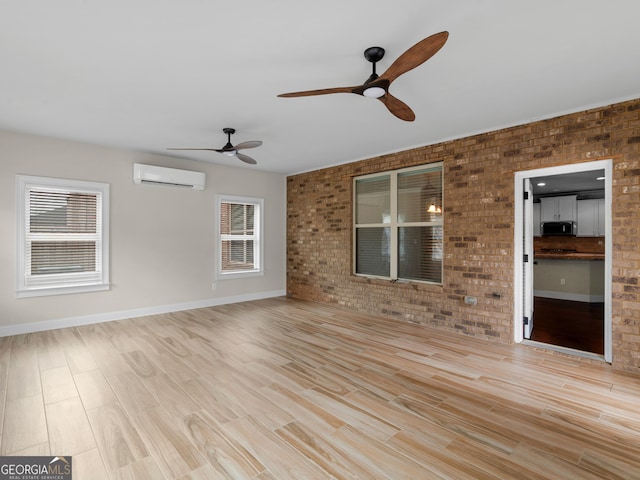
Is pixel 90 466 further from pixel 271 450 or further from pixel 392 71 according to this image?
pixel 392 71

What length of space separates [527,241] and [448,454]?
2927mm

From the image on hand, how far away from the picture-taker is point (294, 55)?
7.84 ft

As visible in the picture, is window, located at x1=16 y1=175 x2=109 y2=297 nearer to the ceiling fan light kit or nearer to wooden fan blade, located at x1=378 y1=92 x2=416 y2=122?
the ceiling fan light kit

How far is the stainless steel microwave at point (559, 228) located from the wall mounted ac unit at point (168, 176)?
7.40 m

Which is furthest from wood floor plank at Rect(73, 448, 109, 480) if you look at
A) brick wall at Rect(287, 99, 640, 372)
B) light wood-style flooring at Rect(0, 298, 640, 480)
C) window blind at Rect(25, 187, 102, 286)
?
brick wall at Rect(287, 99, 640, 372)

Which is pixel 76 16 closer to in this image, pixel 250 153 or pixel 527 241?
pixel 250 153

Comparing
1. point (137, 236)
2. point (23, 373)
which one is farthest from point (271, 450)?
point (137, 236)

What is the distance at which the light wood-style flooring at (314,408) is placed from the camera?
1.80 m

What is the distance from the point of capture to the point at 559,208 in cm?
730

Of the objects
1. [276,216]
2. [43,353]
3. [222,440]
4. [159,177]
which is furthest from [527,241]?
[43,353]

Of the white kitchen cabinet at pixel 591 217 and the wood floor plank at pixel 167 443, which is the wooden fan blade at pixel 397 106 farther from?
the white kitchen cabinet at pixel 591 217

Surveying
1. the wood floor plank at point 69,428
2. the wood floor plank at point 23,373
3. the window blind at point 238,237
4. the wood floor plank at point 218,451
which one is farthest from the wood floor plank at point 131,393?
the window blind at point 238,237

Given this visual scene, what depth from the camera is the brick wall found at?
307cm

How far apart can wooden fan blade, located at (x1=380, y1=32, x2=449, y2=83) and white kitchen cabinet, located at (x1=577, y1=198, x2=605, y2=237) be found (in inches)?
282
